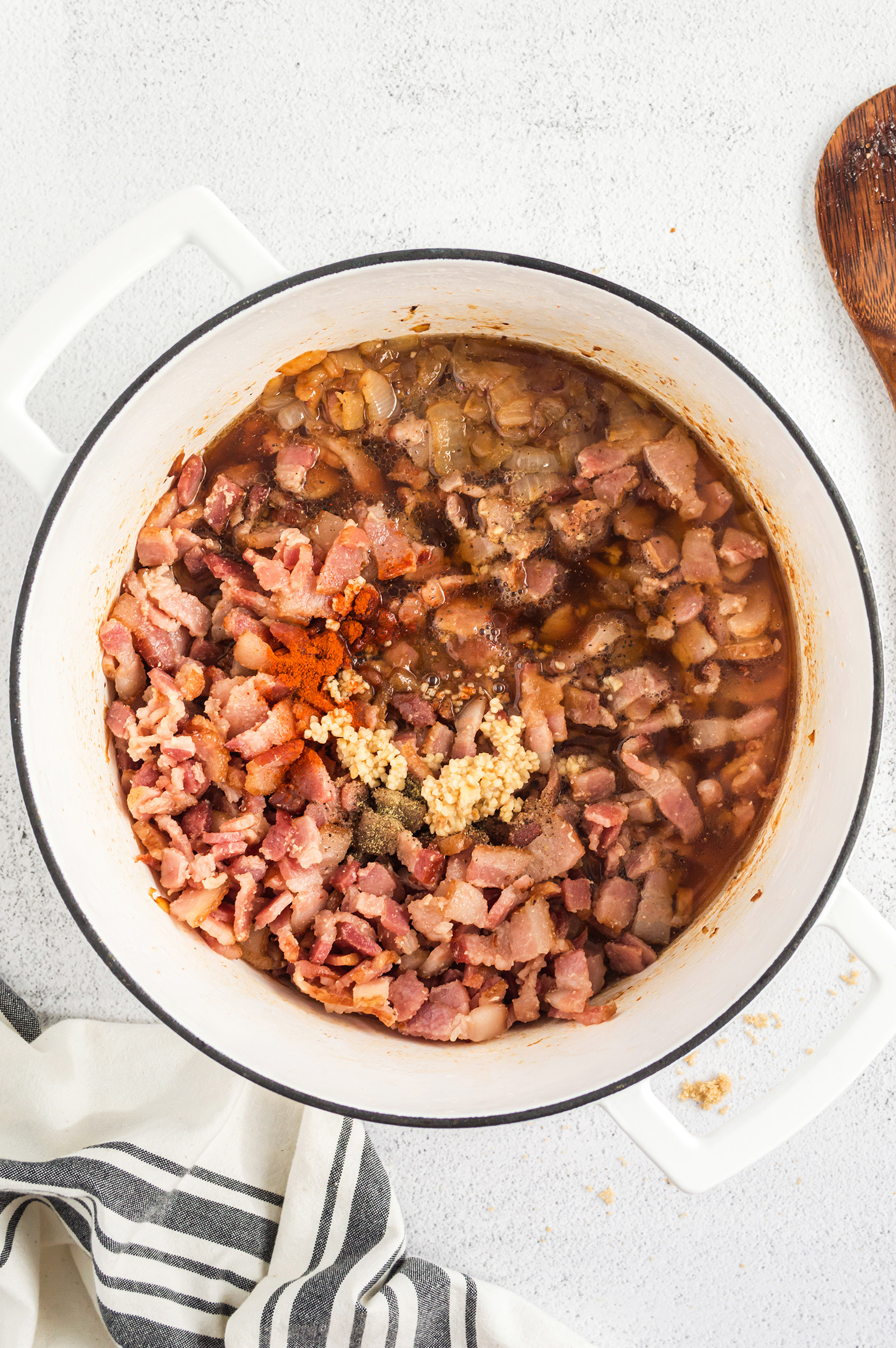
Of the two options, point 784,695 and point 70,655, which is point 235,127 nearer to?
point 70,655

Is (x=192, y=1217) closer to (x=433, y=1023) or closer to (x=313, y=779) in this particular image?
(x=433, y=1023)

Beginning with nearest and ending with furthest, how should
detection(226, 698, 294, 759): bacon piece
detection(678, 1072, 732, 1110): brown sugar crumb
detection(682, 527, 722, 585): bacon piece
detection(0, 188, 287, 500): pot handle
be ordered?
detection(0, 188, 287, 500): pot handle, detection(226, 698, 294, 759): bacon piece, detection(682, 527, 722, 585): bacon piece, detection(678, 1072, 732, 1110): brown sugar crumb

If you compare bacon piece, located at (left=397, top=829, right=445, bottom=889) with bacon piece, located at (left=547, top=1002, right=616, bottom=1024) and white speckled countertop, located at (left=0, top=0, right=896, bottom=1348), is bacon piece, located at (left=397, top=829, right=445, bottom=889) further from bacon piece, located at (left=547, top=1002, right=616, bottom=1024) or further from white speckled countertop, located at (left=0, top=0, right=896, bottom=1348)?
white speckled countertop, located at (left=0, top=0, right=896, bottom=1348)

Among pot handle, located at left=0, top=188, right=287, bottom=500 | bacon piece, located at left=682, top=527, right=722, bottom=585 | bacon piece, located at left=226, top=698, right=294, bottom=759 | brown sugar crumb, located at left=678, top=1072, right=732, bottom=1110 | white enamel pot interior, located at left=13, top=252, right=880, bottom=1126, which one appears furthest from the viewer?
brown sugar crumb, located at left=678, top=1072, right=732, bottom=1110

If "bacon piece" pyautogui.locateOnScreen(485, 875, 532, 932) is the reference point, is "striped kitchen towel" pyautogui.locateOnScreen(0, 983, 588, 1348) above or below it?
below

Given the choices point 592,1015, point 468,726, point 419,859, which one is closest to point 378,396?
point 468,726

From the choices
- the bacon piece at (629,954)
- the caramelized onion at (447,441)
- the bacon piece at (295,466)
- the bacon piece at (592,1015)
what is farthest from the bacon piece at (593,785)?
the bacon piece at (295,466)

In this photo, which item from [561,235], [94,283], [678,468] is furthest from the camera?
[561,235]

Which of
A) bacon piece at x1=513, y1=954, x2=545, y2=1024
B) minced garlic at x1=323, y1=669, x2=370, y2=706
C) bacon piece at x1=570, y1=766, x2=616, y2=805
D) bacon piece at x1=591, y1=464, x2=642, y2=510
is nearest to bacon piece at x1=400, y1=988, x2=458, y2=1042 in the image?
bacon piece at x1=513, y1=954, x2=545, y2=1024
